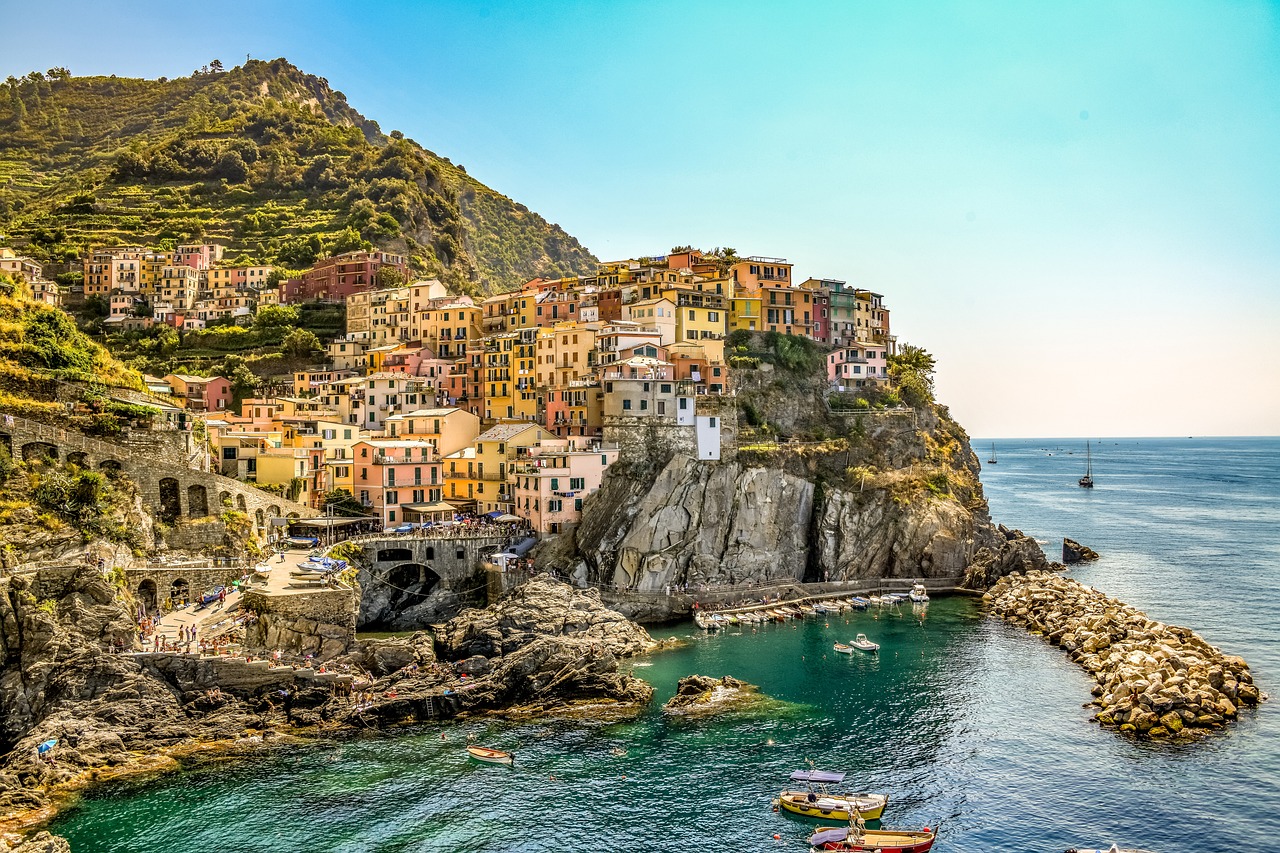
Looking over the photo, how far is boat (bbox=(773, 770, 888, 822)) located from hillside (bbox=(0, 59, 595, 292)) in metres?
94.0

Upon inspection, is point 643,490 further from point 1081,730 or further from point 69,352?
point 69,352

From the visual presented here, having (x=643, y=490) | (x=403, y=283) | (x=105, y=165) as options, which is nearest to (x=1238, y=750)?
(x=643, y=490)

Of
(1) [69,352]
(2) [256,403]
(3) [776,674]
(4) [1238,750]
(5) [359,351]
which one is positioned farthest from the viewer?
(5) [359,351]

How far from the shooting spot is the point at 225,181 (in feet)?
432

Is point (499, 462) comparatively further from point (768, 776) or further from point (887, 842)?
point (887, 842)

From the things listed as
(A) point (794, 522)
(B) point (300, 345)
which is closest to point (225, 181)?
(B) point (300, 345)

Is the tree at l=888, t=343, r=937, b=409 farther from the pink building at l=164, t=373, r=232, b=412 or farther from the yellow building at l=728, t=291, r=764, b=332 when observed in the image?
the pink building at l=164, t=373, r=232, b=412

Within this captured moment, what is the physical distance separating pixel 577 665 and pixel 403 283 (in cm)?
6711

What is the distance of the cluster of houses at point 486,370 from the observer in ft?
225

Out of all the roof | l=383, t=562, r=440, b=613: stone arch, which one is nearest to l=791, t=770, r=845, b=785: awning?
l=383, t=562, r=440, b=613: stone arch

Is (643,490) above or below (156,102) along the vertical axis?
below

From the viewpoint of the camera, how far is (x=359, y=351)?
312 ft

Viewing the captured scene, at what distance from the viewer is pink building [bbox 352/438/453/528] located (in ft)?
222

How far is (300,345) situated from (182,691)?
57.2 meters
